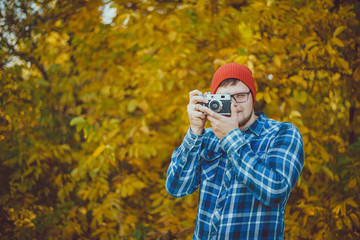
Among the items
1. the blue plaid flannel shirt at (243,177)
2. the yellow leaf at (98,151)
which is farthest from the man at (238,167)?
the yellow leaf at (98,151)

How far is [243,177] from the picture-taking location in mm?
965

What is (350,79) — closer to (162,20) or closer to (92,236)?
(162,20)

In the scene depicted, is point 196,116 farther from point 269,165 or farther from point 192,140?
point 269,165

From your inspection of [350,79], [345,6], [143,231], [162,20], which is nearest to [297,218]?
[350,79]

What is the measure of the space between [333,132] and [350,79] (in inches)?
17.6

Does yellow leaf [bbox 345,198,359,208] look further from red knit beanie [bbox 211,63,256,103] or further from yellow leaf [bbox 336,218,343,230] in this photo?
red knit beanie [bbox 211,63,256,103]

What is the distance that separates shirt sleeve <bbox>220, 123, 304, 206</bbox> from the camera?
933 millimetres

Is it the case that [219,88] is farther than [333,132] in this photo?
No

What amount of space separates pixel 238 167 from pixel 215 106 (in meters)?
0.26

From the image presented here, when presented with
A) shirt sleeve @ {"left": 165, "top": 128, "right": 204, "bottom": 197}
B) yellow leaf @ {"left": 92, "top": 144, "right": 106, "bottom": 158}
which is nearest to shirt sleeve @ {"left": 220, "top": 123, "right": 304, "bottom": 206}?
shirt sleeve @ {"left": 165, "top": 128, "right": 204, "bottom": 197}

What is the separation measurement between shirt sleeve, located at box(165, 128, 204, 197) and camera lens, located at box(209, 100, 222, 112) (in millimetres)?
157

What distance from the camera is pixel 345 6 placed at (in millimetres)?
2006

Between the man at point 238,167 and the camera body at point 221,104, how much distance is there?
25 mm

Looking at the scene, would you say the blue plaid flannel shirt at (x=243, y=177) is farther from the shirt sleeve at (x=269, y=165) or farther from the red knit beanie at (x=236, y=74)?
the red knit beanie at (x=236, y=74)
